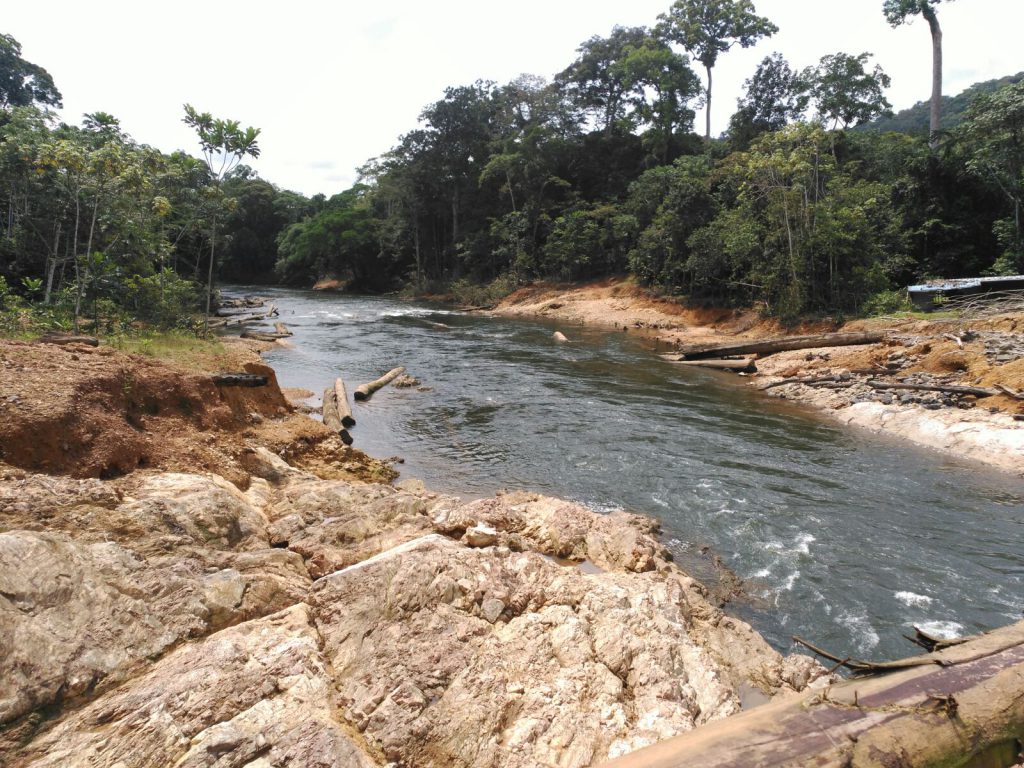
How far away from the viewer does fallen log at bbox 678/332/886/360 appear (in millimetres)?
18858

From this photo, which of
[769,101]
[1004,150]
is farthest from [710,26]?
[1004,150]

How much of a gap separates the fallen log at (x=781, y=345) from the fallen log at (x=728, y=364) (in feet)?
2.02

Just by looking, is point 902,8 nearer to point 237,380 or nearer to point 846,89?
point 846,89

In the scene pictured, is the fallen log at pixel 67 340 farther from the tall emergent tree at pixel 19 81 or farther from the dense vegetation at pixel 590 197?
the tall emergent tree at pixel 19 81

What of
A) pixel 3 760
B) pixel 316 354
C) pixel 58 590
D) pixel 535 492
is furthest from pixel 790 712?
pixel 316 354

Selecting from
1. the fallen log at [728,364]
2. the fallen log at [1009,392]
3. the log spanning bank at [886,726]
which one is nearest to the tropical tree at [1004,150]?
the fallen log at [728,364]

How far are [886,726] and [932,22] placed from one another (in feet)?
142

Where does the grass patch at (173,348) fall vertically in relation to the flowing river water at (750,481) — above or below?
above

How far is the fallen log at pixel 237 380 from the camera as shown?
9.71 m

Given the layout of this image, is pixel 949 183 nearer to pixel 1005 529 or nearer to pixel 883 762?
pixel 1005 529

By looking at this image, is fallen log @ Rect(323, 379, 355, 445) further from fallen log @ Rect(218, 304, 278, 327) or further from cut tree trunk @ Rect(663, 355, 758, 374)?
fallen log @ Rect(218, 304, 278, 327)

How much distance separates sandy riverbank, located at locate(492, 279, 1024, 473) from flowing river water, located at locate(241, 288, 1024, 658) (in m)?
0.72

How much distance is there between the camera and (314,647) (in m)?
4.02

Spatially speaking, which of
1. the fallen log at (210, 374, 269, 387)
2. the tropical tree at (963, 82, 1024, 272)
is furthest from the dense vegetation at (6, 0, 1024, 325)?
the fallen log at (210, 374, 269, 387)
